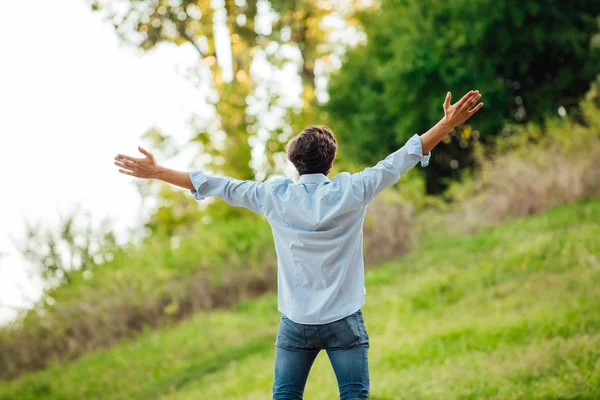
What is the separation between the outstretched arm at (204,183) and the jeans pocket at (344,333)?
0.63 meters

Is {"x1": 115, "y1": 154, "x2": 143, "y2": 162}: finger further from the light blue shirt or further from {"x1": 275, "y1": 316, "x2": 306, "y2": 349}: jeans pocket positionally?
{"x1": 275, "y1": 316, "x2": 306, "y2": 349}: jeans pocket

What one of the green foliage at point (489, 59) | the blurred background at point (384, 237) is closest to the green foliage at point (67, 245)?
the blurred background at point (384, 237)

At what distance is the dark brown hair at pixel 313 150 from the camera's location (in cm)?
310

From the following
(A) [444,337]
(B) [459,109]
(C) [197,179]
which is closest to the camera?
(B) [459,109]

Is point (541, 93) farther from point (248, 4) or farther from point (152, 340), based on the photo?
point (152, 340)

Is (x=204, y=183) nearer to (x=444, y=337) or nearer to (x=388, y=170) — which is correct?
(x=388, y=170)

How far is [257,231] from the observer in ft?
40.3

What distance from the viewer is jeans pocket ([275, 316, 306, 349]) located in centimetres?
305

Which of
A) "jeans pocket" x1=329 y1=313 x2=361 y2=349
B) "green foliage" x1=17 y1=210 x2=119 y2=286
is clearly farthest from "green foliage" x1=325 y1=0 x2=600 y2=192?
"jeans pocket" x1=329 y1=313 x2=361 y2=349

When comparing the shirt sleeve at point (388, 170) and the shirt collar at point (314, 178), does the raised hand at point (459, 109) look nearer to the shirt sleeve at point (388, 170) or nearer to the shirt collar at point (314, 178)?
the shirt sleeve at point (388, 170)

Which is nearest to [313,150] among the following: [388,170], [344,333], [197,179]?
[388,170]

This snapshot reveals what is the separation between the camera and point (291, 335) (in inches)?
121

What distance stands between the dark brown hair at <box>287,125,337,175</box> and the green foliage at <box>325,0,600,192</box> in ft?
38.3

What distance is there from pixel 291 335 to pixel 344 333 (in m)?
0.24
